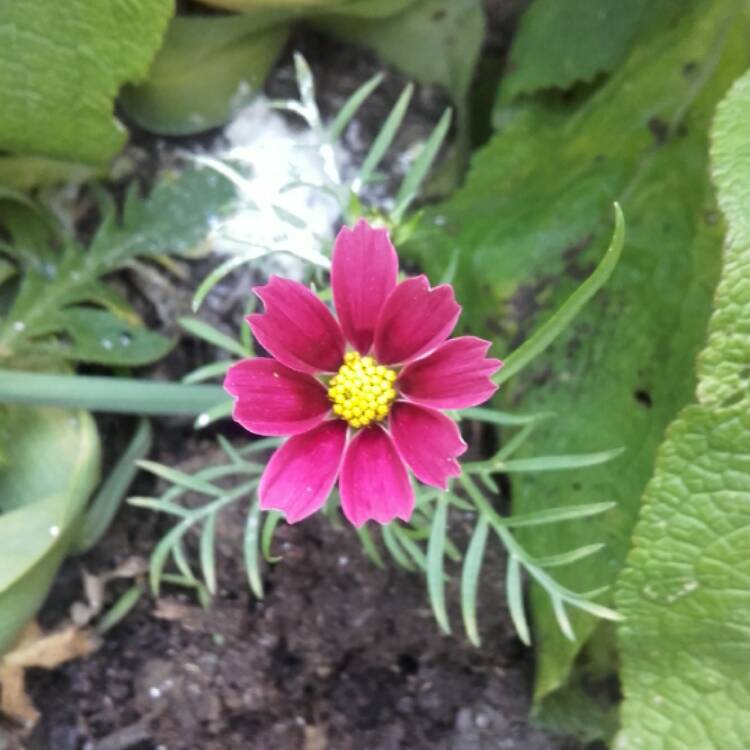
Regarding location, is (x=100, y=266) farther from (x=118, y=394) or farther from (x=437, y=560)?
(x=437, y=560)

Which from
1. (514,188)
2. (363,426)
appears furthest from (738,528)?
(514,188)

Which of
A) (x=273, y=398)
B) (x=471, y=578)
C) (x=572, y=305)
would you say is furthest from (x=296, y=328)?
(x=471, y=578)

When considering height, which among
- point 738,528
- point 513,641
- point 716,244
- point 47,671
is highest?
point 716,244

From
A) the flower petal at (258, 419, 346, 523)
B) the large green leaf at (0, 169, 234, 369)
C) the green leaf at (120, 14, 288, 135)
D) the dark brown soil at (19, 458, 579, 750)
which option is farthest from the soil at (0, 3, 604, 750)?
the green leaf at (120, 14, 288, 135)

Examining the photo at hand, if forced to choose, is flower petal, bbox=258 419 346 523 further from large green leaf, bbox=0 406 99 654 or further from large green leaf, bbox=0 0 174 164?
large green leaf, bbox=0 0 174 164

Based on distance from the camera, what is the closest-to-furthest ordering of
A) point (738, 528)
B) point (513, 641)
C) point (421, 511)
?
point (738, 528) < point (421, 511) < point (513, 641)

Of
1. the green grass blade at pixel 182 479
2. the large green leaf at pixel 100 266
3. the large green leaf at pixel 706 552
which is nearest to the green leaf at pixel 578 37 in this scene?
the large green leaf at pixel 706 552

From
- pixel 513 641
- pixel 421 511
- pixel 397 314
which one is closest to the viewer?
pixel 397 314

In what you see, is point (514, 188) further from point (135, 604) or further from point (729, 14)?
point (135, 604)

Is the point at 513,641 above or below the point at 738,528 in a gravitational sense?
below
